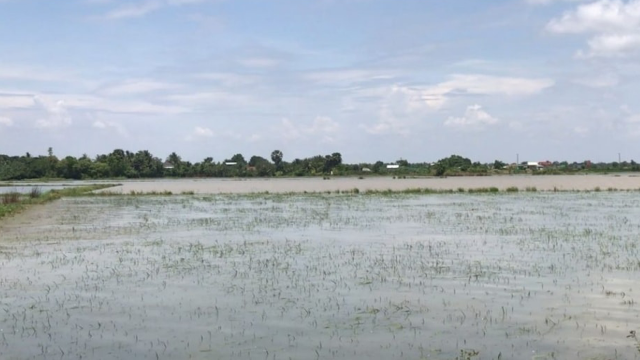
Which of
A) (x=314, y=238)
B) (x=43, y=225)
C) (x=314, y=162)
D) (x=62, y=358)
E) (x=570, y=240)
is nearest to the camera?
(x=62, y=358)

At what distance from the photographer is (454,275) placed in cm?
1208

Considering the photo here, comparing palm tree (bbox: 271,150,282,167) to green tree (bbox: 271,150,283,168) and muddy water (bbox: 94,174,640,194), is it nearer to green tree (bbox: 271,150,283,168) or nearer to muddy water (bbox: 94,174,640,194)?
green tree (bbox: 271,150,283,168)

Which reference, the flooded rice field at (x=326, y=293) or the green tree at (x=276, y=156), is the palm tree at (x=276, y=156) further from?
the flooded rice field at (x=326, y=293)

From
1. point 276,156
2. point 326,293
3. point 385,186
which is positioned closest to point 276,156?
point 276,156

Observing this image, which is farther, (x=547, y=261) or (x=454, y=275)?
(x=547, y=261)

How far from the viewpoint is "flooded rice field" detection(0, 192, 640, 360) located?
767 cm

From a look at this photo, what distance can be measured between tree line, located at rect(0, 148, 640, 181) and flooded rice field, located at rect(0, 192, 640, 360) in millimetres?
85270

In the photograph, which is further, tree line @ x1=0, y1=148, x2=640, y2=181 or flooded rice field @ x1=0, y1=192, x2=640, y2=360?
tree line @ x1=0, y1=148, x2=640, y2=181

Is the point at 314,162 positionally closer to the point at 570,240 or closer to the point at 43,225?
the point at 43,225

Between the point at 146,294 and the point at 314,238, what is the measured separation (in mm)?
8547

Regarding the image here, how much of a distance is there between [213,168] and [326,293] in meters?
111

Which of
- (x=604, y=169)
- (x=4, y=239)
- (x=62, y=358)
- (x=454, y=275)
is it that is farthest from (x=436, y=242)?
(x=604, y=169)

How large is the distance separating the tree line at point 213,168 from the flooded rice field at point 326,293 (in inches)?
3357

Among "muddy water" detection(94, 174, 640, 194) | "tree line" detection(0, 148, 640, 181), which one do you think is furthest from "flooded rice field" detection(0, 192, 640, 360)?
"tree line" detection(0, 148, 640, 181)
